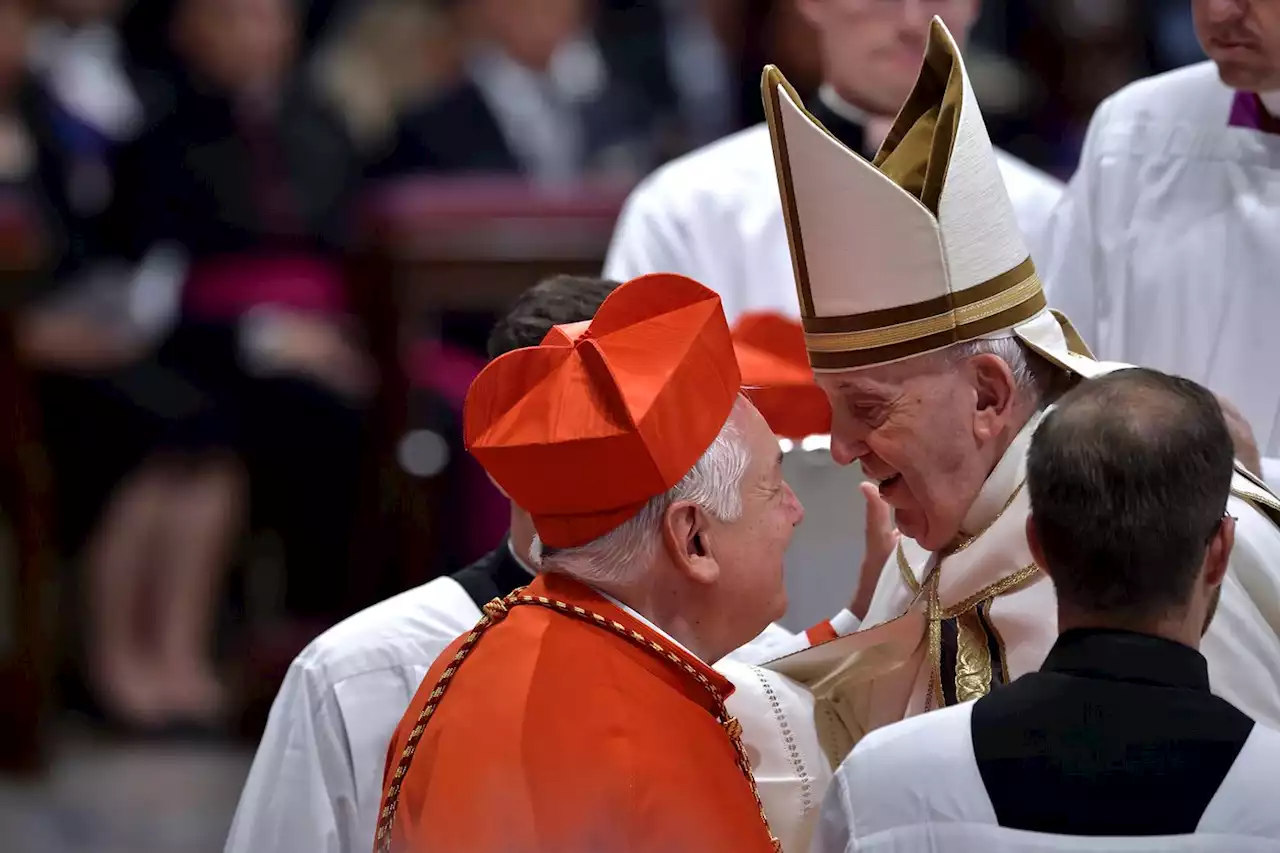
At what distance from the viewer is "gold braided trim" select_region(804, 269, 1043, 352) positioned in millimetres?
2699

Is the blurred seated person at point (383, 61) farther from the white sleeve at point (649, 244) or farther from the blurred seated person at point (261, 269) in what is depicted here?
the white sleeve at point (649, 244)

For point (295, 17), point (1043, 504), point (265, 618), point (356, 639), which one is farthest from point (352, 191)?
point (1043, 504)

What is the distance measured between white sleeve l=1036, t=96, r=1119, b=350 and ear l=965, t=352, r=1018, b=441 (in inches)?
47.4

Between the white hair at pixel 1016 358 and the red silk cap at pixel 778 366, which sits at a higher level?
the white hair at pixel 1016 358

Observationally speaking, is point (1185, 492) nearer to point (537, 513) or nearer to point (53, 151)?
point (537, 513)

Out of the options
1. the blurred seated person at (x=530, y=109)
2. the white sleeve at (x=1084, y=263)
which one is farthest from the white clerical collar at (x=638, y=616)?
the blurred seated person at (x=530, y=109)

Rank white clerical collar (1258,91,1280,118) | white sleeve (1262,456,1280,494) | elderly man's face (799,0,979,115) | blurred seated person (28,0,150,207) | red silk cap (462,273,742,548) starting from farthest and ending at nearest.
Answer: blurred seated person (28,0,150,207), elderly man's face (799,0,979,115), white clerical collar (1258,91,1280,118), white sleeve (1262,456,1280,494), red silk cap (462,273,742,548)

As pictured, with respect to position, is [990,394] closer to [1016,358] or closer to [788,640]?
[1016,358]

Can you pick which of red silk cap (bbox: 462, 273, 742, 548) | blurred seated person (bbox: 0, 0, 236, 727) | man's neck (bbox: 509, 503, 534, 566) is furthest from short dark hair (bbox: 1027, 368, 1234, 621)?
blurred seated person (bbox: 0, 0, 236, 727)

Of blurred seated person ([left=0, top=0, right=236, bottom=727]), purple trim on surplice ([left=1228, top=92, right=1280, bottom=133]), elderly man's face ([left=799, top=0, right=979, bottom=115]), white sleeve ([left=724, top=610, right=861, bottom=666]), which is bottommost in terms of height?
blurred seated person ([left=0, top=0, right=236, bottom=727])

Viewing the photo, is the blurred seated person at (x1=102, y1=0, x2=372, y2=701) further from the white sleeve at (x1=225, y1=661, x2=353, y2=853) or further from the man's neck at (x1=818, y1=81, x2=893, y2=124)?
the white sleeve at (x1=225, y1=661, x2=353, y2=853)

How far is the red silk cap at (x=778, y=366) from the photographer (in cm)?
337

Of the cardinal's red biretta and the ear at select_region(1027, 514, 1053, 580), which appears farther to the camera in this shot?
the cardinal's red biretta

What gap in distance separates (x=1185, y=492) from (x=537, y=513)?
80cm
